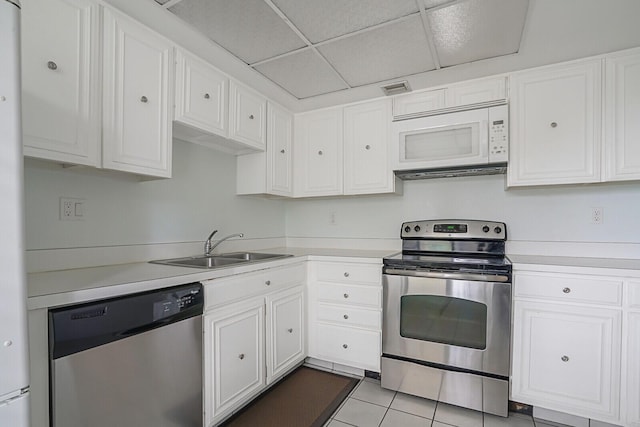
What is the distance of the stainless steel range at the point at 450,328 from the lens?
188 centimetres

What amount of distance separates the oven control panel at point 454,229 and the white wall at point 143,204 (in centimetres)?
Result: 143

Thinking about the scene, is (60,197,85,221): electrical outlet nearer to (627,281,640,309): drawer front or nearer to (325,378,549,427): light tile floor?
(325,378,549,427): light tile floor

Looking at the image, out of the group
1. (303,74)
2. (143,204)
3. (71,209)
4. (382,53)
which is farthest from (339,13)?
(71,209)

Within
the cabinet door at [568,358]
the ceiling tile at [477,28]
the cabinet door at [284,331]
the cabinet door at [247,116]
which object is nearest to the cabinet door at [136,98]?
the cabinet door at [247,116]

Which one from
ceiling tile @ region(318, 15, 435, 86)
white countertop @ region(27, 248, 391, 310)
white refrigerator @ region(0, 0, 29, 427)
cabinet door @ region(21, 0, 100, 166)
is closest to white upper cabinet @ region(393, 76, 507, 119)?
ceiling tile @ region(318, 15, 435, 86)

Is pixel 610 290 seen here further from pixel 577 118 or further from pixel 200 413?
pixel 200 413

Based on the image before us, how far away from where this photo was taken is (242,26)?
1661 mm

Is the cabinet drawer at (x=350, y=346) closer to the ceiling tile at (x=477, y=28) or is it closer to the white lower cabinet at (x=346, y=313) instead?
the white lower cabinet at (x=346, y=313)

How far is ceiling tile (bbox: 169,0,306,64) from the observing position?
4.95 feet

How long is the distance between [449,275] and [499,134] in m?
1.06

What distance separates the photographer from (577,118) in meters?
2.02

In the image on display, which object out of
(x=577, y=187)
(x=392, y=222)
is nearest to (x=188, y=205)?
(x=392, y=222)

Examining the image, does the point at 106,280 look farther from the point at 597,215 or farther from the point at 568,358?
the point at 597,215

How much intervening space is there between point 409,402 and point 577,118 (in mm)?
2182
